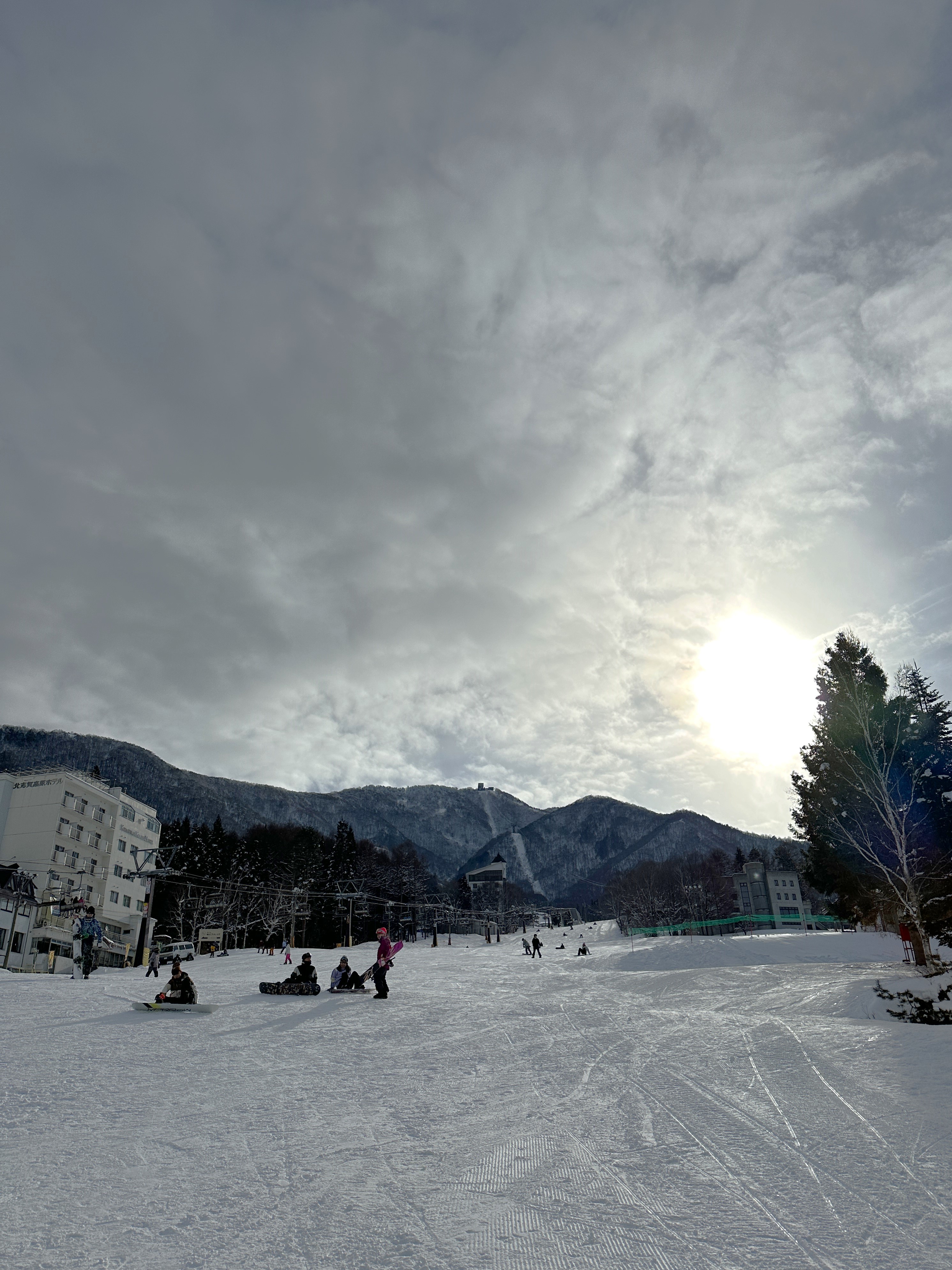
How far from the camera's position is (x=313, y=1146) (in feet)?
23.8

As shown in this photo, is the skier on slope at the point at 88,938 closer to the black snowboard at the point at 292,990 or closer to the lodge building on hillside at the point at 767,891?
the black snowboard at the point at 292,990

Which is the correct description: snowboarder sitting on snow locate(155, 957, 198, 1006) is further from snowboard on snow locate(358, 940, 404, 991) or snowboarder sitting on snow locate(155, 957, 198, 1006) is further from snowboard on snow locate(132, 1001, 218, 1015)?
snowboard on snow locate(358, 940, 404, 991)

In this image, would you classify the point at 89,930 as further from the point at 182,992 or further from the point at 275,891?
the point at 275,891

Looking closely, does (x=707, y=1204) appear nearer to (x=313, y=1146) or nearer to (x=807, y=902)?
(x=313, y=1146)

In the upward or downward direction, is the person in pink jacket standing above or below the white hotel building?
below

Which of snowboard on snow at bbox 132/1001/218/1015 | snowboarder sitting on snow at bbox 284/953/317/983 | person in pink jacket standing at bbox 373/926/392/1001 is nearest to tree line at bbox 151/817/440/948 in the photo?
snowboarder sitting on snow at bbox 284/953/317/983

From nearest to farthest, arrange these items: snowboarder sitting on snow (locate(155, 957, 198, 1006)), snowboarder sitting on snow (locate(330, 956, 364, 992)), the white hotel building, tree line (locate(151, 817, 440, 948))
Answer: snowboarder sitting on snow (locate(155, 957, 198, 1006)), snowboarder sitting on snow (locate(330, 956, 364, 992)), the white hotel building, tree line (locate(151, 817, 440, 948))

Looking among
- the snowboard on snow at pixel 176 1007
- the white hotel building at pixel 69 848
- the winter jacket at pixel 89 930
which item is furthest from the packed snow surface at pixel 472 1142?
the white hotel building at pixel 69 848

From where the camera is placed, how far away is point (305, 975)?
19.7 m

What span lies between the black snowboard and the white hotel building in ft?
142

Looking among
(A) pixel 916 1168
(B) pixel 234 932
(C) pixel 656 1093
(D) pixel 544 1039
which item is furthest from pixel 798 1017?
(B) pixel 234 932

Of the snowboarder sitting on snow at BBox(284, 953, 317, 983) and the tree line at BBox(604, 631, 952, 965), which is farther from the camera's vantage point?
the tree line at BBox(604, 631, 952, 965)

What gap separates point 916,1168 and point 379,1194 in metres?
4.61

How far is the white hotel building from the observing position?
5966 centimetres
